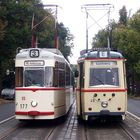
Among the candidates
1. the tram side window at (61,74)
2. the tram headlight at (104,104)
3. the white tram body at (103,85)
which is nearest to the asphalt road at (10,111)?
the tram side window at (61,74)

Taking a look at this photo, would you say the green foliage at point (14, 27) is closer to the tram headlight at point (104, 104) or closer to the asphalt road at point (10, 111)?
the asphalt road at point (10, 111)

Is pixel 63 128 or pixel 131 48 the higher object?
pixel 131 48

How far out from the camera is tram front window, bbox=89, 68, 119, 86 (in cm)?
2412

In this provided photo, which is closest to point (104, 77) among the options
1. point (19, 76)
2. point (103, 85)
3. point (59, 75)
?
point (103, 85)

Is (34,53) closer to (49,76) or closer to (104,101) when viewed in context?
(49,76)

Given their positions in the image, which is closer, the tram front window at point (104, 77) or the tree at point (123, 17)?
the tram front window at point (104, 77)

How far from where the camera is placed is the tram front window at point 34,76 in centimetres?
2445

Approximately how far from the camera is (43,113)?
2417 cm

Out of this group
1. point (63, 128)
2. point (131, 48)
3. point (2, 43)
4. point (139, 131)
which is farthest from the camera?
point (131, 48)

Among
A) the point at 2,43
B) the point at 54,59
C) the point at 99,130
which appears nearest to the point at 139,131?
the point at 99,130

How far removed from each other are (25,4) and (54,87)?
36.7 metres

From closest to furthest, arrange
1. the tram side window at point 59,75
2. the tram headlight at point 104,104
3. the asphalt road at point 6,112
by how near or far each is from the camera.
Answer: the tram headlight at point 104,104 < the tram side window at point 59,75 < the asphalt road at point 6,112

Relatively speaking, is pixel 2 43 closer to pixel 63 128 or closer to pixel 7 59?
pixel 7 59

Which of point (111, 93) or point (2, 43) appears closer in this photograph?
point (111, 93)
